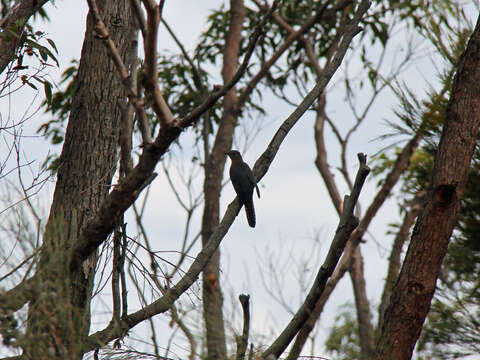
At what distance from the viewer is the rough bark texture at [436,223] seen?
11.0 ft

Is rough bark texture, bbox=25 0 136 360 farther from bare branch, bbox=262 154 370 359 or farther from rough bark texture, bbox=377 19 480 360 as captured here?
rough bark texture, bbox=377 19 480 360

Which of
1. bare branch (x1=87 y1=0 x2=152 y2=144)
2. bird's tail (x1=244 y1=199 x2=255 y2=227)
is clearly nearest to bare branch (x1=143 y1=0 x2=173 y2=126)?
bare branch (x1=87 y1=0 x2=152 y2=144)


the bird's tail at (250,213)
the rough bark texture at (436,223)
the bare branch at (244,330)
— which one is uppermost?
the bird's tail at (250,213)

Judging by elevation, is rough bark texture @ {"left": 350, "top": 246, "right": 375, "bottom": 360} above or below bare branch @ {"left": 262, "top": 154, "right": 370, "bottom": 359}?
above

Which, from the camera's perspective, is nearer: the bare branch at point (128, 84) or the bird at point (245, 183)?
the bare branch at point (128, 84)

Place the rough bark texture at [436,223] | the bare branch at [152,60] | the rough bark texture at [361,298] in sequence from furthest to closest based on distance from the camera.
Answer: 1. the rough bark texture at [361,298]
2. the rough bark texture at [436,223]
3. the bare branch at [152,60]

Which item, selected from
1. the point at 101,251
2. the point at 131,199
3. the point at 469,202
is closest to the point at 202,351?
the point at 131,199

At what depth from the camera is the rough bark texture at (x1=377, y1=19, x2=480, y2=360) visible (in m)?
3.35

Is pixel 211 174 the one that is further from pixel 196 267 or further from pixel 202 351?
pixel 202 351

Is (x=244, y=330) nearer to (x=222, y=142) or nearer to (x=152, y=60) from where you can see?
(x=152, y=60)

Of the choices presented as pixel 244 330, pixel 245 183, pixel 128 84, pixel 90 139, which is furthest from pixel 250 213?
pixel 128 84

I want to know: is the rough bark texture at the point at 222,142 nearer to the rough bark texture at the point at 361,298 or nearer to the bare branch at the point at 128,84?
the rough bark texture at the point at 361,298

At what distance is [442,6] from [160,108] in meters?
4.49

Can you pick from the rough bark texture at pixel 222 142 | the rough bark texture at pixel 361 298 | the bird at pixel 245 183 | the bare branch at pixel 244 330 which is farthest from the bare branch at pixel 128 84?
the rough bark texture at pixel 361 298
